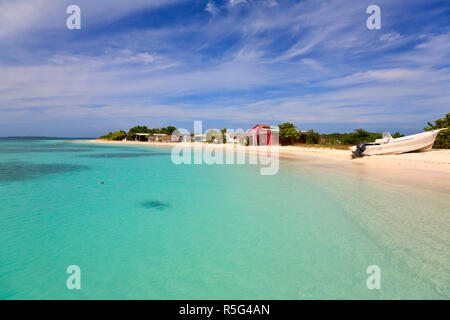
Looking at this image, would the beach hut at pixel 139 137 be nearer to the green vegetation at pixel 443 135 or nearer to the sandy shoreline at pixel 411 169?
the sandy shoreline at pixel 411 169

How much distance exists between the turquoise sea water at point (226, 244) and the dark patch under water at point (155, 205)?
0.06 m

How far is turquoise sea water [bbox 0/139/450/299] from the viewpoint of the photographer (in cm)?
342

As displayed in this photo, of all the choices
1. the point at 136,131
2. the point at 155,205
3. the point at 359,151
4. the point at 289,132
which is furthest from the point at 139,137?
the point at 155,205

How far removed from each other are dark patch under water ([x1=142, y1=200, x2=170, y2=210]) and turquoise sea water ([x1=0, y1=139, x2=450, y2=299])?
64 mm

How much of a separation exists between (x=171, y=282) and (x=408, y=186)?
10.4m

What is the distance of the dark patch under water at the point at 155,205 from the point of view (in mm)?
7459

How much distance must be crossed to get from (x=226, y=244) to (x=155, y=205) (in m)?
3.64

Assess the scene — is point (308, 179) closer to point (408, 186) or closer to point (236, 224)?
point (408, 186)

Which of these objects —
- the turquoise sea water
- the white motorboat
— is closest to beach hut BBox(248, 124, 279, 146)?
the white motorboat

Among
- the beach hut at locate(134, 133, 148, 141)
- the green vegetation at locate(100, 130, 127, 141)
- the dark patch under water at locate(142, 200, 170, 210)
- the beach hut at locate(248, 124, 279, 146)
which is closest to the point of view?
the dark patch under water at locate(142, 200, 170, 210)

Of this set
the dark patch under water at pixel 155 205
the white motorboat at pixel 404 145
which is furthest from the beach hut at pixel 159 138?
the dark patch under water at pixel 155 205

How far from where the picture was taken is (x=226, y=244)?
15.9 feet

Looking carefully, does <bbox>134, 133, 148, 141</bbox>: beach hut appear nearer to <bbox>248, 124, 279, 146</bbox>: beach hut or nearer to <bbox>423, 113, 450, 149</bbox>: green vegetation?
<bbox>248, 124, 279, 146</bbox>: beach hut
